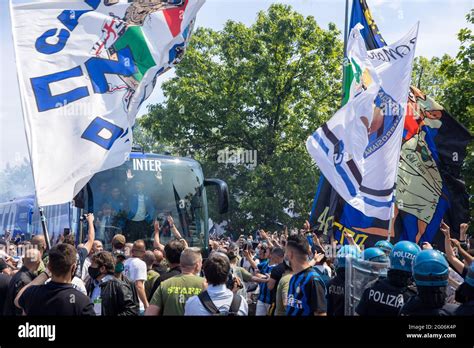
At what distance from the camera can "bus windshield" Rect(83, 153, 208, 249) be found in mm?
12562

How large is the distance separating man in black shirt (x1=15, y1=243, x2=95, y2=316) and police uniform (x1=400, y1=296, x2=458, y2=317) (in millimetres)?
2271

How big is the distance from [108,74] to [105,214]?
188 inches

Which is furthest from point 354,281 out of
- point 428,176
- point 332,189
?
point 428,176

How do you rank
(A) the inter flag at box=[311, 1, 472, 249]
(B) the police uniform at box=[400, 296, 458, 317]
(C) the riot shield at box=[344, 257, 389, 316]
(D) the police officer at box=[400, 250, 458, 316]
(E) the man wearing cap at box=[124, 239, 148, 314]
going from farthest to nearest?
(A) the inter flag at box=[311, 1, 472, 249], (E) the man wearing cap at box=[124, 239, 148, 314], (C) the riot shield at box=[344, 257, 389, 316], (D) the police officer at box=[400, 250, 458, 316], (B) the police uniform at box=[400, 296, 458, 317]

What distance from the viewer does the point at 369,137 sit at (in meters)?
10.1

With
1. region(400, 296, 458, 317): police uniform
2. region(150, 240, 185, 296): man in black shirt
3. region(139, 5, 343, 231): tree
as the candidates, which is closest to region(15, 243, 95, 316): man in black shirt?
region(150, 240, 185, 296): man in black shirt

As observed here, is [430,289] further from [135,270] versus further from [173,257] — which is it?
[135,270]

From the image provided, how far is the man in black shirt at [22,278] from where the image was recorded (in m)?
6.70

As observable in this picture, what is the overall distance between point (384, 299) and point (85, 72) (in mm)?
4365

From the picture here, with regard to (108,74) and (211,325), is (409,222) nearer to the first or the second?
(108,74)

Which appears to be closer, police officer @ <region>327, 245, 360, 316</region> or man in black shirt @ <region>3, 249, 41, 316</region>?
police officer @ <region>327, 245, 360, 316</region>

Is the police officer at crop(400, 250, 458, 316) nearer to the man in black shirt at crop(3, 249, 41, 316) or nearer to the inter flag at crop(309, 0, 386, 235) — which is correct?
the man in black shirt at crop(3, 249, 41, 316)

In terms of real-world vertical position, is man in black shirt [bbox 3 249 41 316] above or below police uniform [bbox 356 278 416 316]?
below

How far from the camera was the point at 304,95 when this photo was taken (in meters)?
32.3
